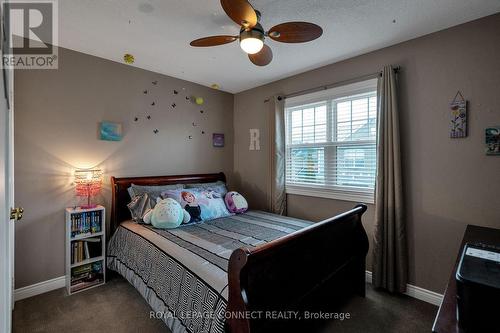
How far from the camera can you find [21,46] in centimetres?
224

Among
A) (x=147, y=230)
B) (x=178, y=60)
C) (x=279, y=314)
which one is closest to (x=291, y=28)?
(x=178, y=60)

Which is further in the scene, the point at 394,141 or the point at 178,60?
the point at 178,60

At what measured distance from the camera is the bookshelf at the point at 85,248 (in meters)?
2.30

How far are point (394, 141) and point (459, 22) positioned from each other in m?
1.07

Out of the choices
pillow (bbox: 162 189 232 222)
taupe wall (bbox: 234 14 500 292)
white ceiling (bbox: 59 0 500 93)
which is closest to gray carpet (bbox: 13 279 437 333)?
taupe wall (bbox: 234 14 500 292)

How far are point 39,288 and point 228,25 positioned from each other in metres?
3.02

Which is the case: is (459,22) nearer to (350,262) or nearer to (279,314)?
(350,262)

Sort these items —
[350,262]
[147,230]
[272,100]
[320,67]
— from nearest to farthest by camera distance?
[350,262]
[147,230]
[320,67]
[272,100]

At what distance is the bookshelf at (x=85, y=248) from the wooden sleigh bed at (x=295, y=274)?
0.55 m

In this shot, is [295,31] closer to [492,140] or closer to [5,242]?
[492,140]

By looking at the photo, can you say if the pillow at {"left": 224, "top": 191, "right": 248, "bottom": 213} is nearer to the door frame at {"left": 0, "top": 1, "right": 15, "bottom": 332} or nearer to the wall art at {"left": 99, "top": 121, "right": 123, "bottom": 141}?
the wall art at {"left": 99, "top": 121, "right": 123, "bottom": 141}

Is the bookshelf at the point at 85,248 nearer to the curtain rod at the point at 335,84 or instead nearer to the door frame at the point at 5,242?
the door frame at the point at 5,242

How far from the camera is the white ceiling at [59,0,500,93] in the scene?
5.85 feet

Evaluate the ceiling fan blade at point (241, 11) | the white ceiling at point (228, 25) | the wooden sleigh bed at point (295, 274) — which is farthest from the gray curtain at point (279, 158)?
the ceiling fan blade at point (241, 11)
